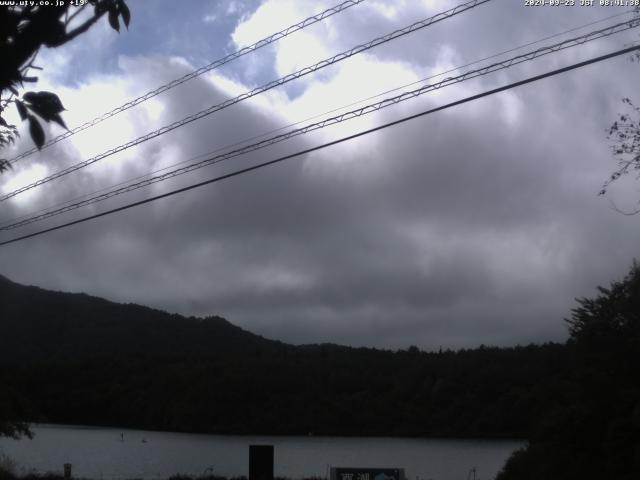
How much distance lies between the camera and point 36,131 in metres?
3.83

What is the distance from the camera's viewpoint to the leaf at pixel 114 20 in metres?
4.12

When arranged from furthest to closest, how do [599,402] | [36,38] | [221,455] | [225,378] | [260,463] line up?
[225,378] → [221,455] → [260,463] → [599,402] → [36,38]

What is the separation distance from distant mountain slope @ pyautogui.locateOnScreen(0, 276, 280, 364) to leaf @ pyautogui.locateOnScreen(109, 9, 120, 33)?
157 feet

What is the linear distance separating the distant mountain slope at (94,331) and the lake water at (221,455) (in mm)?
8024

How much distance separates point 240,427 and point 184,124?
88.1 m

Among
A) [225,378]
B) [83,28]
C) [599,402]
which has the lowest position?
[599,402]

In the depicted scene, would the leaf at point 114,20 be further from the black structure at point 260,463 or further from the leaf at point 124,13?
the black structure at point 260,463

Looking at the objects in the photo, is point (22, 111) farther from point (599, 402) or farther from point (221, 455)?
point (221, 455)

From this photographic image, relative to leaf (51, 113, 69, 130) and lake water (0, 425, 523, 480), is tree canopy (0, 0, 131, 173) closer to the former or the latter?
leaf (51, 113, 69, 130)

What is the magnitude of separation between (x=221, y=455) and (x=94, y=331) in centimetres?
2676

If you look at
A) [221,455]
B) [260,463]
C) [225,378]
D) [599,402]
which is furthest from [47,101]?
[225,378]

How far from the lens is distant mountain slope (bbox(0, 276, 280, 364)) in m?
68.6

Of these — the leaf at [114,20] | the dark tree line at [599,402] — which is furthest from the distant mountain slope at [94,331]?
the leaf at [114,20]

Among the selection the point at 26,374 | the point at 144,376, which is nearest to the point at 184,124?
the point at 26,374
